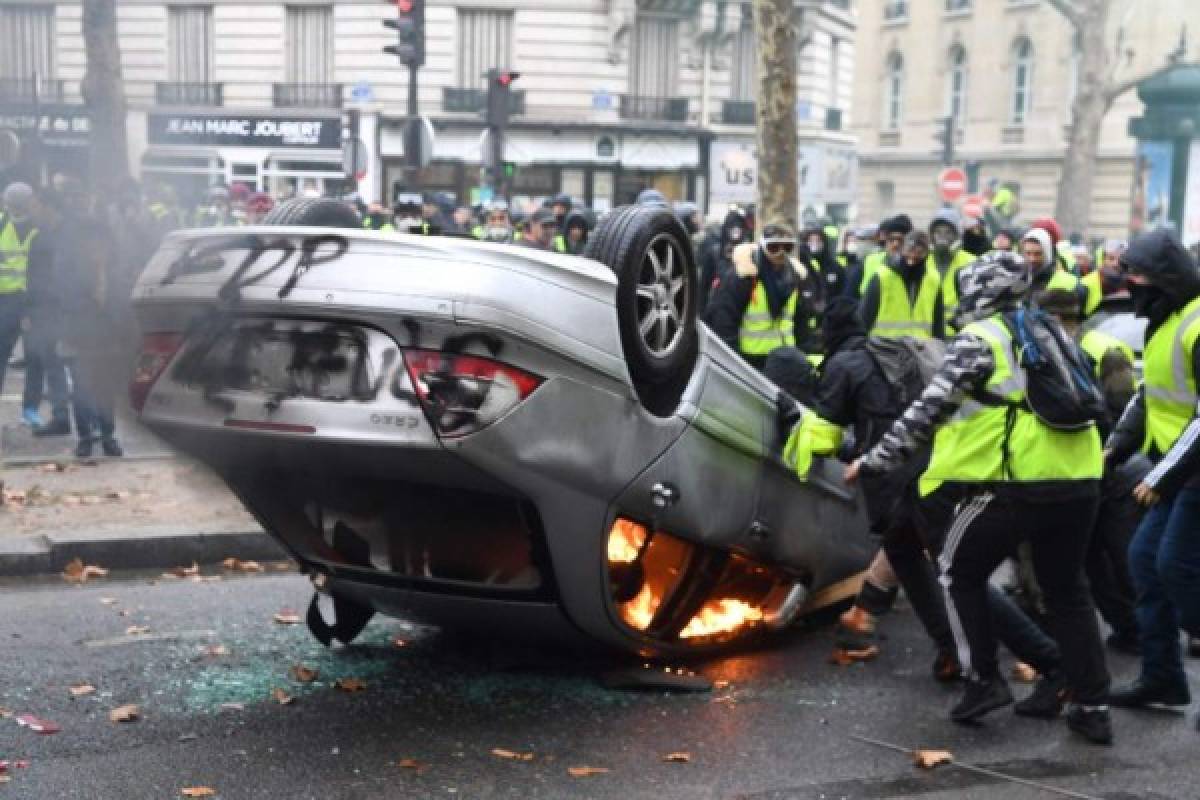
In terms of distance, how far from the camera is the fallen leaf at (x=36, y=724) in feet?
17.8

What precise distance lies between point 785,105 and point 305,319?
12736mm

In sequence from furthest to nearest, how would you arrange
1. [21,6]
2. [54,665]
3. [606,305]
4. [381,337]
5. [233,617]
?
[21,6], [233,617], [54,665], [606,305], [381,337]

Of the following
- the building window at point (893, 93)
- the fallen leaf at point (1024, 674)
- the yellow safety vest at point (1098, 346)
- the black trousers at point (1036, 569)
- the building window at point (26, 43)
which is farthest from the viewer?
the building window at point (893, 93)

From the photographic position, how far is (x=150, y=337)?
5.37m

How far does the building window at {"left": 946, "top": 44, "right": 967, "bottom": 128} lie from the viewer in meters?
60.8

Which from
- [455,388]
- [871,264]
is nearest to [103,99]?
[871,264]

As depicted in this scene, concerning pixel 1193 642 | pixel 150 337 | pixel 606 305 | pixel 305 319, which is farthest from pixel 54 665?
pixel 1193 642

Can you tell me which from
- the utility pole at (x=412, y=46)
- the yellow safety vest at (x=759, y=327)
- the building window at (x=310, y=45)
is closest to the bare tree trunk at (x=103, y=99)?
the utility pole at (x=412, y=46)

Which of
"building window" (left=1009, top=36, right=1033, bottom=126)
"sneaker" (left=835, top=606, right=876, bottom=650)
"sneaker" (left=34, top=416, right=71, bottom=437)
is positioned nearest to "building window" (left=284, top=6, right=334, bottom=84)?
"sneaker" (left=34, top=416, right=71, bottom=437)

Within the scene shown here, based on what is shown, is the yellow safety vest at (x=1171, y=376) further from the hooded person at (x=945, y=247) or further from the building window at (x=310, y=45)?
the building window at (x=310, y=45)

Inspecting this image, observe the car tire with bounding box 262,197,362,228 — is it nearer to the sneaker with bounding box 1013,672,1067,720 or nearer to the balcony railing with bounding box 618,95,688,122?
the sneaker with bounding box 1013,672,1067,720

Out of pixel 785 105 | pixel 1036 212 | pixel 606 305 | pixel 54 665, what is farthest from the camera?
pixel 1036 212

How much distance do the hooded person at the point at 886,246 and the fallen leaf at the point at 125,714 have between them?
7293 millimetres

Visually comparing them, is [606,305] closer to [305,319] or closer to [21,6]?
[305,319]
